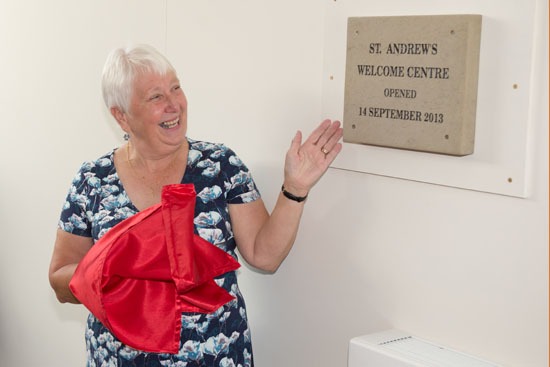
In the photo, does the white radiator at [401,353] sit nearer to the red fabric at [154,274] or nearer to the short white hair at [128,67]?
the red fabric at [154,274]

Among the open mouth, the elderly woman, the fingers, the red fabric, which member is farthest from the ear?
the fingers

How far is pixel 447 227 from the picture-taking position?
1.72 metres

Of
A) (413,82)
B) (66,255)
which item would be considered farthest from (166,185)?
(413,82)

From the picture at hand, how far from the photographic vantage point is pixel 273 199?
7.20ft

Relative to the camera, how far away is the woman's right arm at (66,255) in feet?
7.00

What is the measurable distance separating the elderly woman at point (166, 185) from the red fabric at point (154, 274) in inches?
2.7

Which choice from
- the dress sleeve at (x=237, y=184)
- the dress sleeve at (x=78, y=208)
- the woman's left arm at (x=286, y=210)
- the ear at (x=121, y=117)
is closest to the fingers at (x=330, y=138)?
the woman's left arm at (x=286, y=210)

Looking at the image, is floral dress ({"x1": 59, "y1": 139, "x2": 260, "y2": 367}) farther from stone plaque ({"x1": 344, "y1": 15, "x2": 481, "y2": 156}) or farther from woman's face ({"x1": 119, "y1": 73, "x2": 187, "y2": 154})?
stone plaque ({"x1": 344, "y1": 15, "x2": 481, "y2": 156})

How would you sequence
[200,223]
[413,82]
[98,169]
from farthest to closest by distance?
[98,169] < [200,223] < [413,82]

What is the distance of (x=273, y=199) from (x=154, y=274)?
0.43m

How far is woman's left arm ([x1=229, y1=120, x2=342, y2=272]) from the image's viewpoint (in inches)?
75.3

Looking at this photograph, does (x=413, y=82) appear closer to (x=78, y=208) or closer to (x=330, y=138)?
(x=330, y=138)

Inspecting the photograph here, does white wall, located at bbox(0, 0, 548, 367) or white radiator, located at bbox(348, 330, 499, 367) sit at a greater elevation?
white wall, located at bbox(0, 0, 548, 367)

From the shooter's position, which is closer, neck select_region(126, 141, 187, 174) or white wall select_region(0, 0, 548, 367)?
white wall select_region(0, 0, 548, 367)
